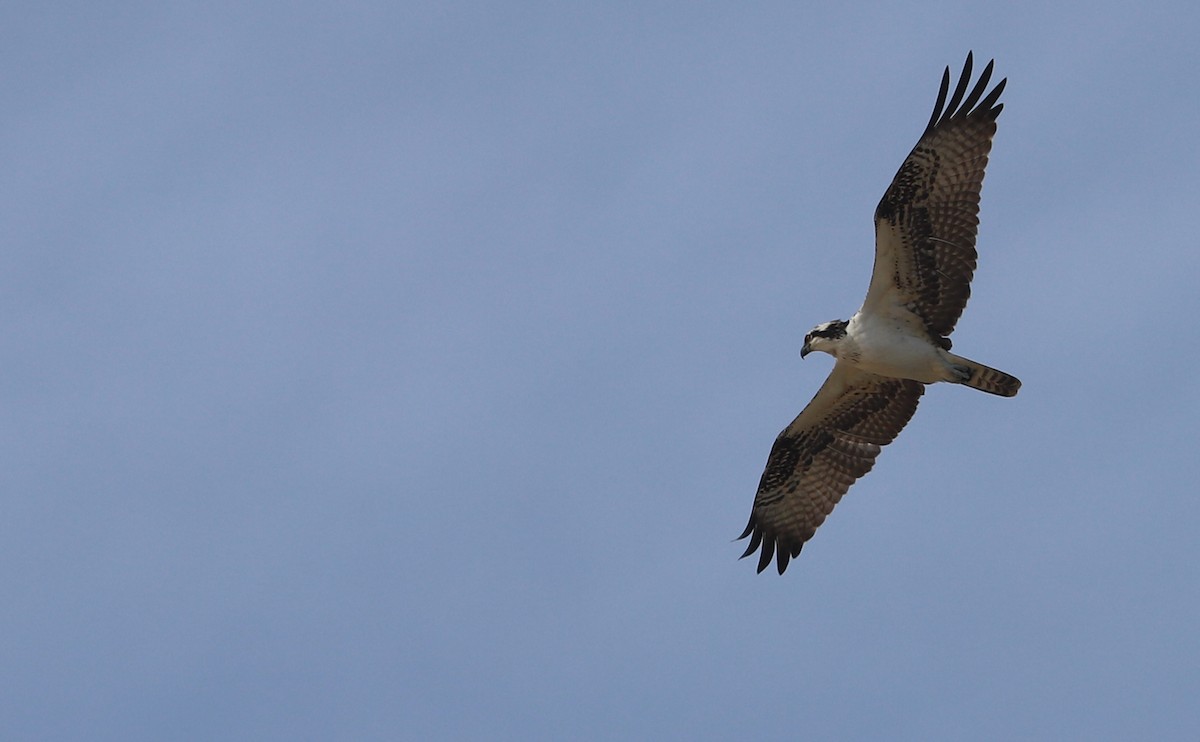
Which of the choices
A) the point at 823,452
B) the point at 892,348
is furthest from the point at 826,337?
the point at 823,452

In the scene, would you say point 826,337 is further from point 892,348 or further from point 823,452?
point 823,452

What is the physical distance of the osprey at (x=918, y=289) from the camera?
1599 centimetres

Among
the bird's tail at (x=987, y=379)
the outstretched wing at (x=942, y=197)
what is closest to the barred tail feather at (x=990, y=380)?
the bird's tail at (x=987, y=379)

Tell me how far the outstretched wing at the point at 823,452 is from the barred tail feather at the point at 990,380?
43.5 inches

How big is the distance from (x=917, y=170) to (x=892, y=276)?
A: 103cm

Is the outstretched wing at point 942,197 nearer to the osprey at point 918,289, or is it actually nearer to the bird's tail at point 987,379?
the osprey at point 918,289

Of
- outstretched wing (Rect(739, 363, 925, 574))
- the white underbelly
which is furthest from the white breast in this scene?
outstretched wing (Rect(739, 363, 925, 574))

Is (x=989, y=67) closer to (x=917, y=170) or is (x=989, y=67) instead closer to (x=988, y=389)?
(x=917, y=170)

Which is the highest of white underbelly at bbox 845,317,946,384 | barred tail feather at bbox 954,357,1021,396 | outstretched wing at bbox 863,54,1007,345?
outstretched wing at bbox 863,54,1007,345

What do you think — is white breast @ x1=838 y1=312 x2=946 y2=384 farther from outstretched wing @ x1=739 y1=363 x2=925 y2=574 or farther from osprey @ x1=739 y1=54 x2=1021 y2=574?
outstretched wing @ x1=739 y1=363 x2=925 y2=574

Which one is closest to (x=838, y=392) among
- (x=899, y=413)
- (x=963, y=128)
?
(x=899, y=413)

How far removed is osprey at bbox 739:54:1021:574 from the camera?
16.0 meters

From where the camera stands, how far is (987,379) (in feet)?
53.9

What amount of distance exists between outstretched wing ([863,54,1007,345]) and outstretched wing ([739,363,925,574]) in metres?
1.67
